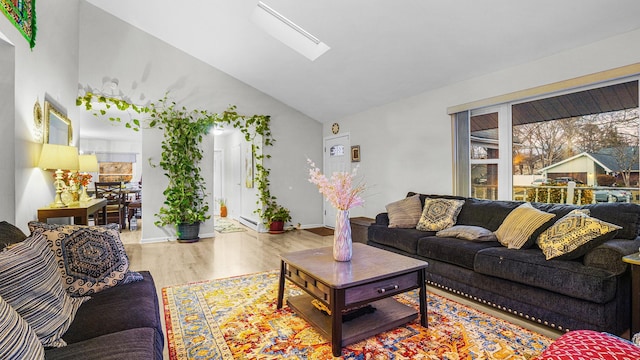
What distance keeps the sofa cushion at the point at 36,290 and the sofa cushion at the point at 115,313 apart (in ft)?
0.19

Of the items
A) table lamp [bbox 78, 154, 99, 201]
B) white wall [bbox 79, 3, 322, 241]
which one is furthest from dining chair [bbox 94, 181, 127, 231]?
table lamp [bbox 78, 154, 99, 201]

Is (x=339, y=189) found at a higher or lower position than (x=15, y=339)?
higher

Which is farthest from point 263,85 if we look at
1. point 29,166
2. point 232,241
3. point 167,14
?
point 29,166

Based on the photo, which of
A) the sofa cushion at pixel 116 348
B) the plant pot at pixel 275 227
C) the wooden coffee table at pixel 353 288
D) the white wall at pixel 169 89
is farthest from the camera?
the plant pot at pixel 275 227

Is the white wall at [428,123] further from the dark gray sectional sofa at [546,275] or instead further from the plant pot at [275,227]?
the plant pot at [275,227]

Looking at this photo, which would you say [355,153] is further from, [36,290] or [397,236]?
[36,290]

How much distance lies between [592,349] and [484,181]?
9.49 feet

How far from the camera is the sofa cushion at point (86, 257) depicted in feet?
5.87

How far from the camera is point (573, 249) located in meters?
2.25

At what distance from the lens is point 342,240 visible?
2402 mm

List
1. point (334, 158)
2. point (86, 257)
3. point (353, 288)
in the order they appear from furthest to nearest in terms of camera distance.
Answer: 1. point (334, 158)
2. point (353, 288)
3. point (86, 257)

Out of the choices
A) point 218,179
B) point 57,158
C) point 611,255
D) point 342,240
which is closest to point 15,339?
point 342,240

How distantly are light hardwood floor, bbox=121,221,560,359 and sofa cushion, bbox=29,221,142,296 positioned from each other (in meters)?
1.03

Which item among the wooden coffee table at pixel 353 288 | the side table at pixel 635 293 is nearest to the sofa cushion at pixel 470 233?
the wooden coffee table at pixel 353 288
